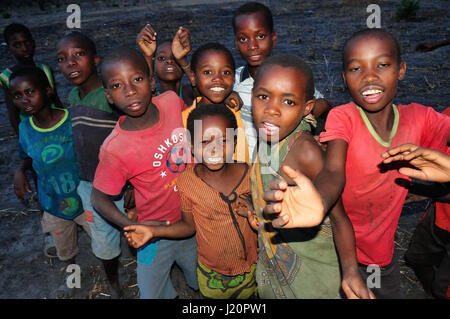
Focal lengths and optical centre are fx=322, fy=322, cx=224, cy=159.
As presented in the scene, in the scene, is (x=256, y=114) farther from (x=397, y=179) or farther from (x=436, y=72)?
(x=436, y=72)

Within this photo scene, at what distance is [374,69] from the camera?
5.76 ft

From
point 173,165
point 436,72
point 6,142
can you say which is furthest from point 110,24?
point 173,165

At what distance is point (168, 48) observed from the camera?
3.27m

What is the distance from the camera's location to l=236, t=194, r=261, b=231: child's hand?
1.98 m

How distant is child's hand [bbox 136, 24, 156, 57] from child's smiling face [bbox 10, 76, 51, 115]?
3.26ft

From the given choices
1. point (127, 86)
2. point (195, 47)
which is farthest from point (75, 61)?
point (195, 47)

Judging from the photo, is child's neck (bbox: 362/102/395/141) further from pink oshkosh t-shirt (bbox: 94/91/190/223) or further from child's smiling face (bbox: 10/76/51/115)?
child's smiling face (bbox: 10/76/51/115)

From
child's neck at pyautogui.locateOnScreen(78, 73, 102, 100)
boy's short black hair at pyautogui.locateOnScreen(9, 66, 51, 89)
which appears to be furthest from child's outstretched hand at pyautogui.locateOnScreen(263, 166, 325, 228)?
boy's short black hair at pyautogui.locateOnScreen(9, 66, 51, 89)

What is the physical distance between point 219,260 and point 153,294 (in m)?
0.58

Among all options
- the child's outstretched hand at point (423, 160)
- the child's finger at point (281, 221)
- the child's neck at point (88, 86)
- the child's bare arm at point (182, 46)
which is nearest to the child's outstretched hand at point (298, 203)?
the child's finger at point (281, 221)

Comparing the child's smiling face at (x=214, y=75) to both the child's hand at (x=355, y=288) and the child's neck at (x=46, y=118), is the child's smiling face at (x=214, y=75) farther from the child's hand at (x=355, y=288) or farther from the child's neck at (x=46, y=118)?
the child's hand at (x=355, y=288)

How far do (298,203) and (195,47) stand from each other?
33.3 ft

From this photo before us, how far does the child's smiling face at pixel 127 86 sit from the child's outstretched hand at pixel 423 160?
1.55 m

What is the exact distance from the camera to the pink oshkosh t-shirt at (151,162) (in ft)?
7.02
